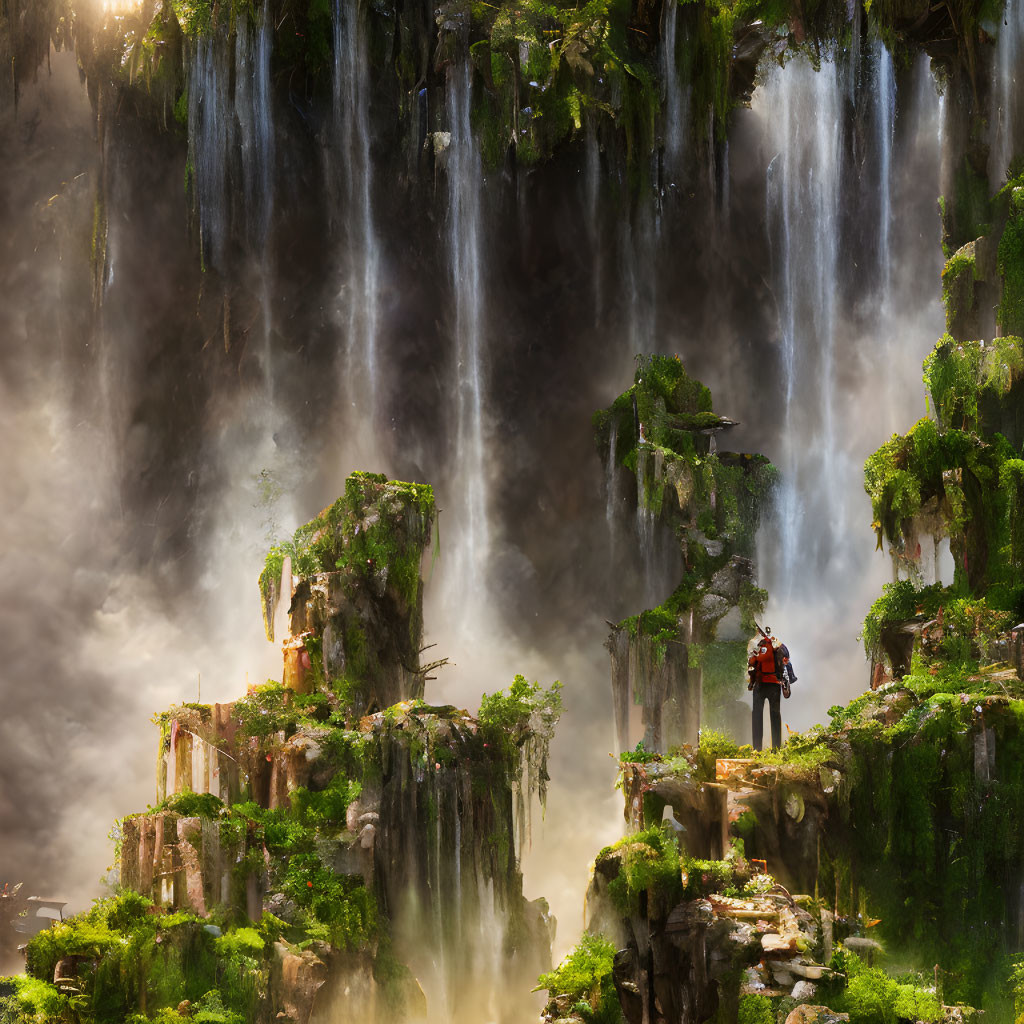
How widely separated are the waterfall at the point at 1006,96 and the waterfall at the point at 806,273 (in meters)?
6.44

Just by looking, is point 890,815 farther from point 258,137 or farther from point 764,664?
point 258,137

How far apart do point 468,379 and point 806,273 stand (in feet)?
26.9

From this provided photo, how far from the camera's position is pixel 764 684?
19.0m

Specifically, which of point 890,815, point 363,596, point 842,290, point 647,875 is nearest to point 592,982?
point 647,875

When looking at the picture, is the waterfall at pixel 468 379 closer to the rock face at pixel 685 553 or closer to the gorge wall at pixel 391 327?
the gorge wall at pixel 391 327

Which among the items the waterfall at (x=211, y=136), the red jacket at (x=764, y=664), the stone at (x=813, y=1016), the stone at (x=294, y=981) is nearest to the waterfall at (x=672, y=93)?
the waterfall at (x=211, y=136)

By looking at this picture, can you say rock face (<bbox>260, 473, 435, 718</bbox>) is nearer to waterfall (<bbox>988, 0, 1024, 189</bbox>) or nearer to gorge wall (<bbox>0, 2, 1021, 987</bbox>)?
gorge wall (<bbox>0, 2, 1021, 987</bbox>)

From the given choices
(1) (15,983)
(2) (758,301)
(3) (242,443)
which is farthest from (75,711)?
(2) (758,301)

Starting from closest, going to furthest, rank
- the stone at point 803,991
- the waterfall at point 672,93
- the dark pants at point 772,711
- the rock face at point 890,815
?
the stone at point 803,991 → the rock face at point 890,815 → the dark pants at point 772,711 → the waterfall at point 672,93

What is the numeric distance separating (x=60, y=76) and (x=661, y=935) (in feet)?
80.9

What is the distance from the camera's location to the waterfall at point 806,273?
101ft

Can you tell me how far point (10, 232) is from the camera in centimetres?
3105

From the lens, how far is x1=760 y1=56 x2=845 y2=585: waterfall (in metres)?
30.7

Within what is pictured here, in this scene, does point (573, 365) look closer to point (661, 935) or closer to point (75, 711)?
point (75, 711)
